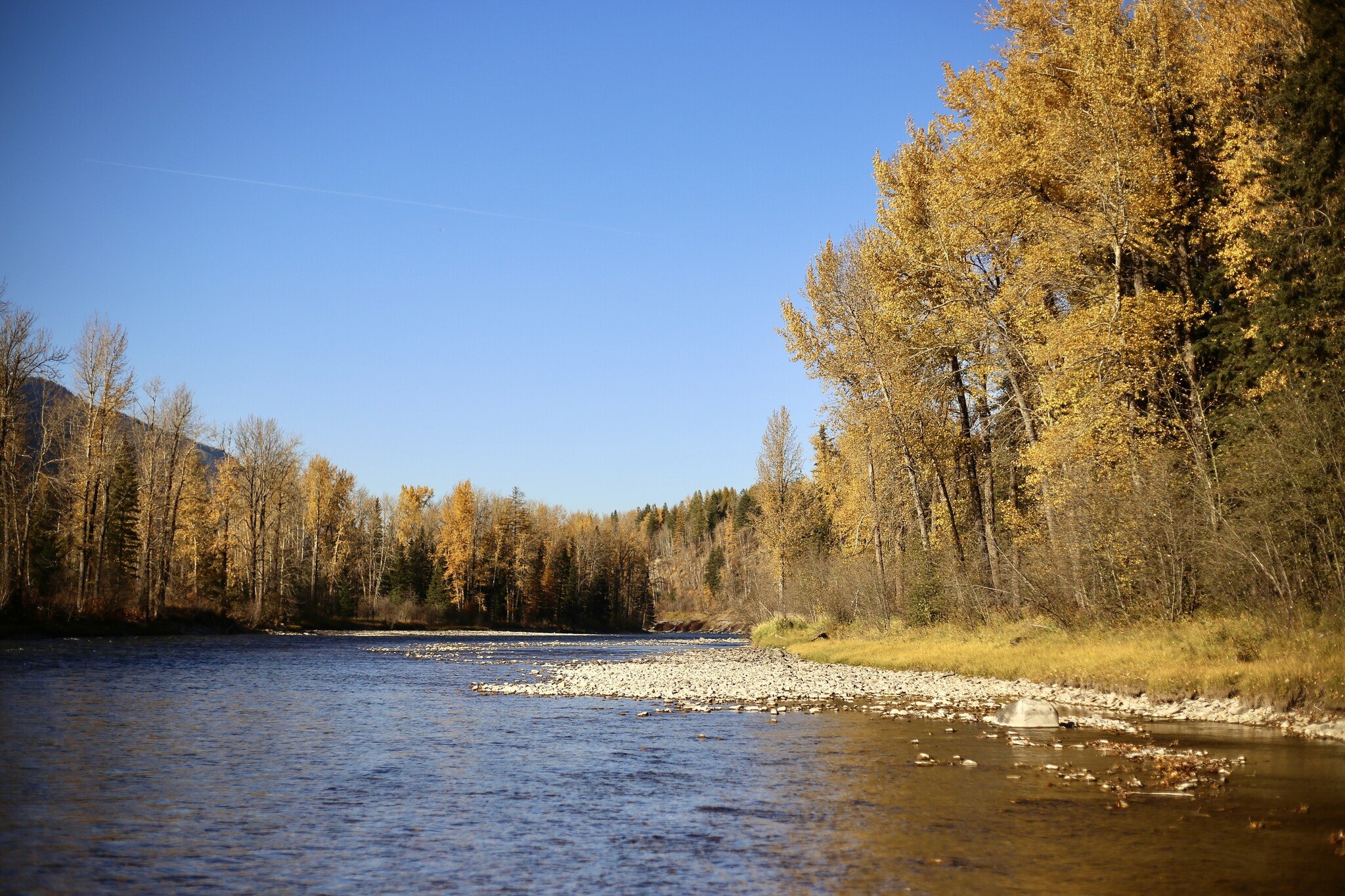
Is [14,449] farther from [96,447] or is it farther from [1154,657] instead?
[1154,657]

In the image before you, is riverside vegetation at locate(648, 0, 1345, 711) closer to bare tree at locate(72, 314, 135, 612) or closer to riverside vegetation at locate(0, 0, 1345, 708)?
riverside vegetation at locate(0, 0, 1345, 708)

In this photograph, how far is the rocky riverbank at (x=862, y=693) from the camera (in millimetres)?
15031

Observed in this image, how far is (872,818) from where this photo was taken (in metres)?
8.73

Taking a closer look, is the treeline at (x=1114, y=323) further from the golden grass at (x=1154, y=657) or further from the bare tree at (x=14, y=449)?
the bare tree at (x=14, y=449)

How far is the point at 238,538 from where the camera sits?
239 ft

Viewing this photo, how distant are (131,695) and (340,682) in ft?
20.1

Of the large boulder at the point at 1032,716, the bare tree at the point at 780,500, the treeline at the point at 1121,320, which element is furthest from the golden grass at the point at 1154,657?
the bare tree at the point at 780,500

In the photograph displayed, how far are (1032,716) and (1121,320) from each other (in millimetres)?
11722

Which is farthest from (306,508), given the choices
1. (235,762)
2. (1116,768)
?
(1116,768)

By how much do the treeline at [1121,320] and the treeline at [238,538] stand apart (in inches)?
1628

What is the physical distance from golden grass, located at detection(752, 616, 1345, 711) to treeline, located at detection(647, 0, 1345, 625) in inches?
29.0

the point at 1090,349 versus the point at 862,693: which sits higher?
the point at 1090,349

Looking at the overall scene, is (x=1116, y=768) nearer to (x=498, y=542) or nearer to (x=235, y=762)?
(x=235, y=762)

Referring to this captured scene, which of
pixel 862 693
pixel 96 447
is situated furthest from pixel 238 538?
pixel 862 693
